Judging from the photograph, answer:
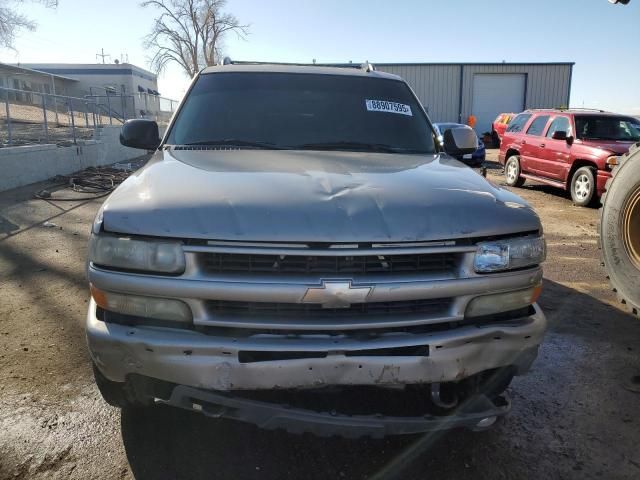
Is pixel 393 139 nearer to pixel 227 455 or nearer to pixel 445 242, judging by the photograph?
pixel 445 242

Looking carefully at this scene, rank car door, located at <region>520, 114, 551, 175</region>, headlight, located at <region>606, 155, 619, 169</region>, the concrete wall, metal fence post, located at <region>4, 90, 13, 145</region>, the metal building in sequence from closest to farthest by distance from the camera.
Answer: headlight, located at <region>606, 155, 619, 169</region>, the concrete wall, metal fence post, located at <region>4, 90, 13, 145</region>, car door, located at <region>520, 114, 551, 175</region>, the metal building

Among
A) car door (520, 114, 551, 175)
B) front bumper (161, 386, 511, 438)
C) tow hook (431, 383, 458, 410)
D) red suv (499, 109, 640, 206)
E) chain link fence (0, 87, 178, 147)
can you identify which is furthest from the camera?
car door (520, 114, 551, 175)

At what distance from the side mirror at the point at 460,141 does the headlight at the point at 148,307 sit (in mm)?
2551

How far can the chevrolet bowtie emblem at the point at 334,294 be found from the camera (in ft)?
6.59

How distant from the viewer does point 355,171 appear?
103 inches

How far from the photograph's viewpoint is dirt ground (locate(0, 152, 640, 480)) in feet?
7.80

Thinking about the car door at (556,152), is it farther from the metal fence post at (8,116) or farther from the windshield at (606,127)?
the metal fence post at (8,116)

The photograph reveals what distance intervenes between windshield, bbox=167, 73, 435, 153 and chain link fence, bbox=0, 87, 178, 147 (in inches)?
362

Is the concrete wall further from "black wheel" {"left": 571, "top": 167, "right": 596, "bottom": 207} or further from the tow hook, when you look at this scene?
"black wheel" {"left": 571, "top": 167, "right": 596, "bottom": 207}

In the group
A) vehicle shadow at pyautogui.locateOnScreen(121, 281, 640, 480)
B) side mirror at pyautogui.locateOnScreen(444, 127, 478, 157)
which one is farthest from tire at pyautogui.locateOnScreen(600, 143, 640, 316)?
side mirror at pyautogui.locateOnScreen(444, 127, 478, 157)

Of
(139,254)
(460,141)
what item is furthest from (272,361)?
(460,141)

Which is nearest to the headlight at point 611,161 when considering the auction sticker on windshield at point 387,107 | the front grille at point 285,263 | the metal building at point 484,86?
the auction sticker on windshield at point 387,107

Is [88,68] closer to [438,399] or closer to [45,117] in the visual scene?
[45,117]

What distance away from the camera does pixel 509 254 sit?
2242mm
